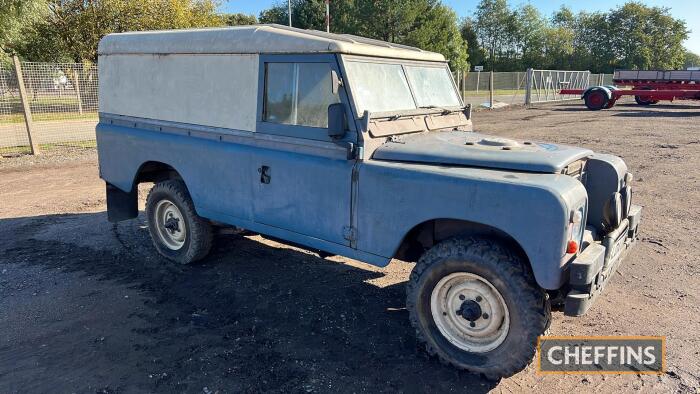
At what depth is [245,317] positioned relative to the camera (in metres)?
4.20

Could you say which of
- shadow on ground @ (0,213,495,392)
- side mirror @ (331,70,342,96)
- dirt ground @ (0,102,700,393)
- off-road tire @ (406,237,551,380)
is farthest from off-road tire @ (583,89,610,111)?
off-road tire @ (406,237,551,380)

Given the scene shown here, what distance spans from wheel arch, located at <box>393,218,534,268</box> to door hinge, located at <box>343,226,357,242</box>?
353mm

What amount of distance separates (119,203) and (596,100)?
77.8 feet

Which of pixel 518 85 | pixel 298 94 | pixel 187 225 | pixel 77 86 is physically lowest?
pixel 187 225

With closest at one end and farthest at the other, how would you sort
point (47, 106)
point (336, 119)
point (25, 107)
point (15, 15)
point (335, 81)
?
point (336, 119) < point (335, 81) < point (25, 107) < point (47, 106) < point (15, 15)

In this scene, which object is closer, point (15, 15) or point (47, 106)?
point (47, 106)

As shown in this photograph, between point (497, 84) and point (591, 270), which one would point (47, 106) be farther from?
point (497, 84)

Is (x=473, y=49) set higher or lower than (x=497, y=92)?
higher

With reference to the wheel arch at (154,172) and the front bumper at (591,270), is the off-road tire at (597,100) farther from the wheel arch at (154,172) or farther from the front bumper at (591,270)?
the wheel arch at (154,172)

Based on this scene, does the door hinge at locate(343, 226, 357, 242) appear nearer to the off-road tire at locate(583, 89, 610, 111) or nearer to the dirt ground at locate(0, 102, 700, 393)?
the dirt ground at locate(0, 102, 700, 393)

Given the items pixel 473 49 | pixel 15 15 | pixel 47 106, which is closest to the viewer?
pixel 47 106

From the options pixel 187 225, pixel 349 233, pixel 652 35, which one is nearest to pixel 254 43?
pixel 349 233

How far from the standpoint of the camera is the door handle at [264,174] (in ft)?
13.9

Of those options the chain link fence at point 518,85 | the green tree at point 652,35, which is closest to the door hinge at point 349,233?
the chain link fence at point 518,85
